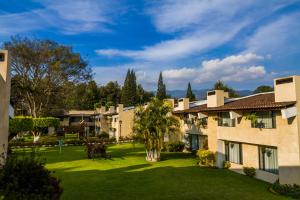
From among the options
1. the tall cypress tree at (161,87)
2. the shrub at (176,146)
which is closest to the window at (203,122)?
the shrub at (176,146)

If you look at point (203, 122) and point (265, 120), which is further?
point (203, 122)

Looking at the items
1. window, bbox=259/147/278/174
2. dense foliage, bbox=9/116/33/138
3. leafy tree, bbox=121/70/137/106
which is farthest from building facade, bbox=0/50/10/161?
leafy tree, bbox=121/70/137/106

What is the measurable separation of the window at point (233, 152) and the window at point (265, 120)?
10.5 feet

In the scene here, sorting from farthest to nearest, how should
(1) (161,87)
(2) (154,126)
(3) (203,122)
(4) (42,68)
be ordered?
(1) (161,87), (4) (42,68), (3) (203,122), (2) (154,126)

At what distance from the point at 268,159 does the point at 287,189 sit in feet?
11.6

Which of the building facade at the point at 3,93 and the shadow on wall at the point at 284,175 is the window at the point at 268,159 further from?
the building facade at the point at 3,93

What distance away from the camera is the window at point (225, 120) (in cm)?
2407

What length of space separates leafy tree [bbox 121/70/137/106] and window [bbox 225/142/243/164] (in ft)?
228

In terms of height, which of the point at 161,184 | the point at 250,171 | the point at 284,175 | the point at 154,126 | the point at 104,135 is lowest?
the point at 161,184

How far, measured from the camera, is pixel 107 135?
59.6 m

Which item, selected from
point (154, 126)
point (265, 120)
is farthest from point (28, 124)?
point (265, 120)

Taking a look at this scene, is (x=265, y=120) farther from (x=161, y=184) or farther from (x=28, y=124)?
(x=28, y=124)

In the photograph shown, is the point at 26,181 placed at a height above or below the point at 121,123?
below

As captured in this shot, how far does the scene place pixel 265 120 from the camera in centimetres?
1994
